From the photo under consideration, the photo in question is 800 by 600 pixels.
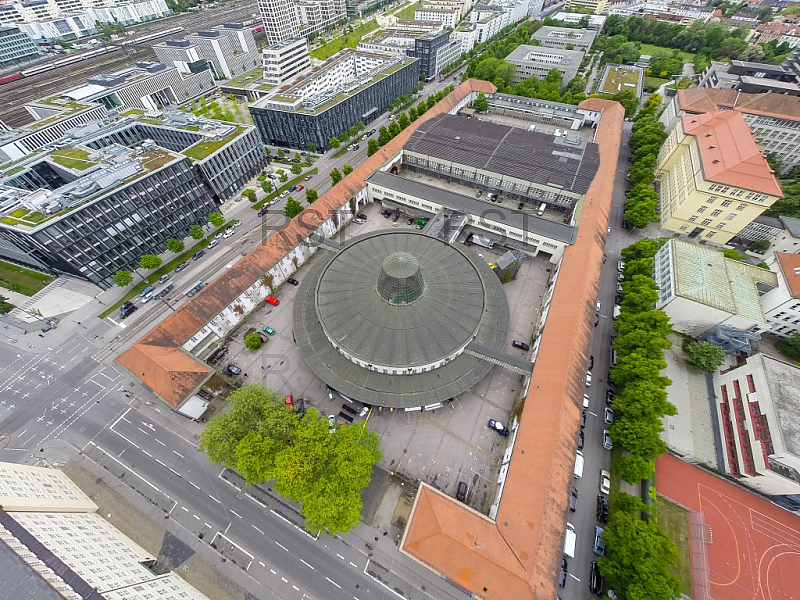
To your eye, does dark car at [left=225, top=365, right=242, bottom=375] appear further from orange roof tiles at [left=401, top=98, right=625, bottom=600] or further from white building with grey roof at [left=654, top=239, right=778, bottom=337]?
white building with grey roof at [left=654, top=239, right=778, bottom=337]

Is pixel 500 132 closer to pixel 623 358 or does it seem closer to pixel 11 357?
pixel 623 358

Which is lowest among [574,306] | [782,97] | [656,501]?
[656,501]

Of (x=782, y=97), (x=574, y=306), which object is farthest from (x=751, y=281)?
(x=782, y=97)

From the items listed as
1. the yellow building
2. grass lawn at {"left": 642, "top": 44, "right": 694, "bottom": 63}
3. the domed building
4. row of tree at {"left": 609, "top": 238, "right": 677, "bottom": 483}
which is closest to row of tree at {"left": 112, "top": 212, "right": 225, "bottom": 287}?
the domed building

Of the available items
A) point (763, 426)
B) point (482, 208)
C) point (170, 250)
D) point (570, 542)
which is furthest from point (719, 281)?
point (170, 250)

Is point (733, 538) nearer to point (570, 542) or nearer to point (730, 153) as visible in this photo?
point (570, 542)

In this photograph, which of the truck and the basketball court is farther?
the truck
